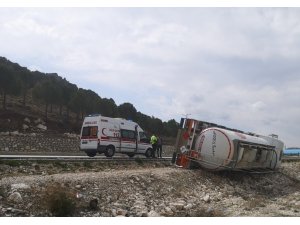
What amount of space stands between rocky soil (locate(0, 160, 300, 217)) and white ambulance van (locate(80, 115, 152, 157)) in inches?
144

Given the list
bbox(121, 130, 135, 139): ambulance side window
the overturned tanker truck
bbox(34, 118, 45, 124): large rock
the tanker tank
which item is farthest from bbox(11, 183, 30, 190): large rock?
bbox(34, 118, 45, 124): large rock

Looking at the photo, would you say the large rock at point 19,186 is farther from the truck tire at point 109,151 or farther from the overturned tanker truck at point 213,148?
the truck tire at point 109,151

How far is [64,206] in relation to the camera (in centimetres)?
1173

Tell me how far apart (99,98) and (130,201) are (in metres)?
61.9

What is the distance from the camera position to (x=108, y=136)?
2712cm

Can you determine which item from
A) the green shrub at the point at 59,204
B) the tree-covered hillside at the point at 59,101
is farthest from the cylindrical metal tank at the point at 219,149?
the tree-covered hillside at the point at 59,101

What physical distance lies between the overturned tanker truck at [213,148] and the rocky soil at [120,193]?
0.84 m

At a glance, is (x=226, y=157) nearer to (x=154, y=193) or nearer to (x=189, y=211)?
(x=154, y=193)

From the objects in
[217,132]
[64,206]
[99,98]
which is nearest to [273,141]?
[217,132]

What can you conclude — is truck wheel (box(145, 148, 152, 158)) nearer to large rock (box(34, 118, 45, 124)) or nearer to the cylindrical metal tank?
the cylindrical metal tank

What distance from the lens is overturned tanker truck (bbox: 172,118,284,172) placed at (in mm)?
23406

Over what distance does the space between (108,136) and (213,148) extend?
22.9ft

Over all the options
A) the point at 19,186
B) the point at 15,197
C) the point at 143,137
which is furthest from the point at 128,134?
the point at 15,197

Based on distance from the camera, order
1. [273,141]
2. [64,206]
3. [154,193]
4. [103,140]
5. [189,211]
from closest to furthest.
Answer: [64,206], [189,211], [154,193], [103,140], [273,141]
